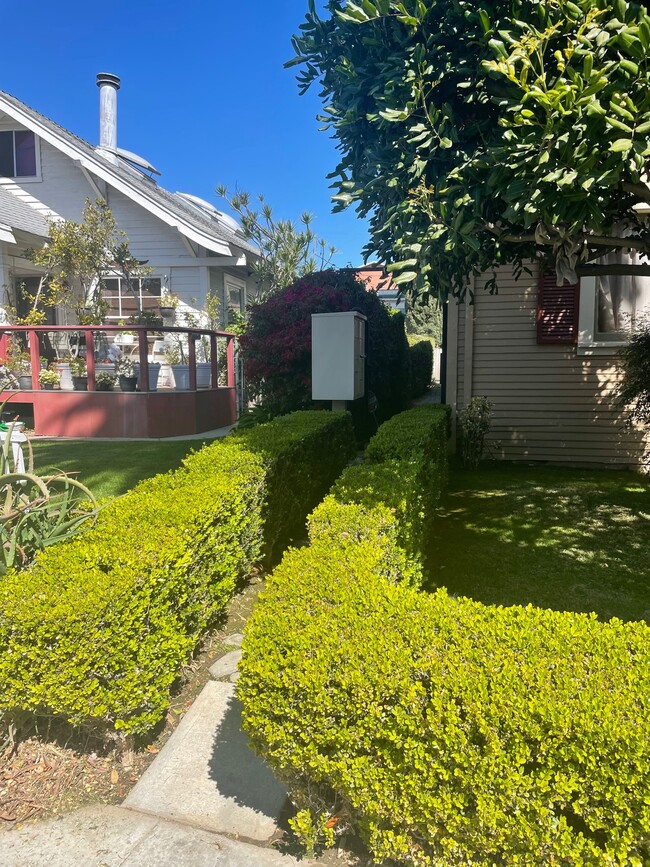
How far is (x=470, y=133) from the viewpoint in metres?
2.74

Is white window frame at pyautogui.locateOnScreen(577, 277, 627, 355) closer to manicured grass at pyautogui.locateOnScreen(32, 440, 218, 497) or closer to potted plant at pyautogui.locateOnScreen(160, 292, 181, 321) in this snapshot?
manicured grass at pyautogui.locateOnScreen(32, 440, 218, 497)

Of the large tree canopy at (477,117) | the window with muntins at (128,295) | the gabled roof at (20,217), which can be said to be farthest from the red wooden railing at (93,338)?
the large tree canopy at (477,117)

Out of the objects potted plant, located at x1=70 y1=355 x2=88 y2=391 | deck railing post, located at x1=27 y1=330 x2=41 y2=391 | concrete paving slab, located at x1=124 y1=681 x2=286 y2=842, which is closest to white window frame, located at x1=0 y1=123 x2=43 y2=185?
deck railing post, located at x1=27 y1=330 x2=41 y2=391

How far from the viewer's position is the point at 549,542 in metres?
5.01

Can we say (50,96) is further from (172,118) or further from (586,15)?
(586,15)

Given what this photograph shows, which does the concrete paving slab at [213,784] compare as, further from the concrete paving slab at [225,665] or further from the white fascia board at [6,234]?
the white fascia board at [6,234]

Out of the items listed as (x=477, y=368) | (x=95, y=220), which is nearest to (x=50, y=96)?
(x=95, y=220)

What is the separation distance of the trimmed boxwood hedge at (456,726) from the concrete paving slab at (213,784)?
12.5 inches

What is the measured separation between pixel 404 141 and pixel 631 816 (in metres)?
2.72

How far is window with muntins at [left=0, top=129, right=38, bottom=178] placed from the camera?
45.6 feet

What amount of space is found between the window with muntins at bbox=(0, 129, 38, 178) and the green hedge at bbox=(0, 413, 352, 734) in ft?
45.2

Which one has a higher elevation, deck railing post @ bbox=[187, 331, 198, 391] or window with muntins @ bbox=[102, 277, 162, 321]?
window with muntins @ bbox=[102, 277, 162, 321]

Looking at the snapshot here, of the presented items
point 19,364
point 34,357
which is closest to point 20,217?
point 19,364

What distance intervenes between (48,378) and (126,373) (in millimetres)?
1371
